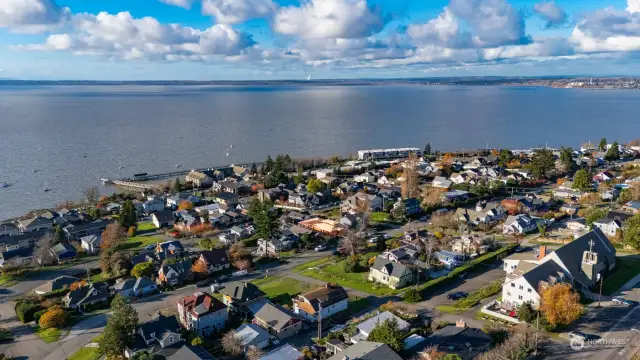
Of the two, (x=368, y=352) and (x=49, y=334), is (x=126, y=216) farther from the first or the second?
(x=368, y=352)

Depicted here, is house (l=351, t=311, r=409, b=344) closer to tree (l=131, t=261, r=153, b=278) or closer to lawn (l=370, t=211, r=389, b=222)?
tree (l=131, t=261, r=153, b=278)

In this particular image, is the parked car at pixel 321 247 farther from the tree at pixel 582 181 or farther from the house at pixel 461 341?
the tree at pixel 582 181

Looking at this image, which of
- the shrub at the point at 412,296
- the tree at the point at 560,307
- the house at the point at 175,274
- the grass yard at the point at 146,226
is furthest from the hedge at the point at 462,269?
the grass yard at the point at 146,226

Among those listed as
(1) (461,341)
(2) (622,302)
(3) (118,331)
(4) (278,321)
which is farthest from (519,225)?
(3) (118,331)

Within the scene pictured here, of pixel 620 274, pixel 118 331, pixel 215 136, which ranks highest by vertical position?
pixel 215 136

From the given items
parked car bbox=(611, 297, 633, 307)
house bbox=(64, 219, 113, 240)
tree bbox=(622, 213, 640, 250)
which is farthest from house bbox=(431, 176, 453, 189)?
house bbox=(64, 219, 113, 240)
